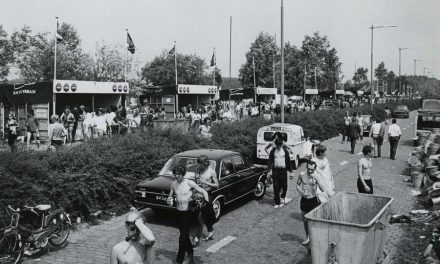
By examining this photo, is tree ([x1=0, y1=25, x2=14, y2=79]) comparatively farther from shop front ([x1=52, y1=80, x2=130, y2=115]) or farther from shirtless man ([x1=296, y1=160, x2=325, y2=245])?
shirtless man ([x1=296, y1=160, x2=325, y2=245])

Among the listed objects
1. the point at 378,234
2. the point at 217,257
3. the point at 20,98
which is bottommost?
the point at 217,257

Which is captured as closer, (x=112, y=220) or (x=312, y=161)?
(x=312, y=161)

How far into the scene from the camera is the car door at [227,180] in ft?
36.0

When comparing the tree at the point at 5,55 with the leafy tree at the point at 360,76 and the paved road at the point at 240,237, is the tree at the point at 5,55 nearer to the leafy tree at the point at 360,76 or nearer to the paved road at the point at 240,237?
the paved road at the point at 240,237

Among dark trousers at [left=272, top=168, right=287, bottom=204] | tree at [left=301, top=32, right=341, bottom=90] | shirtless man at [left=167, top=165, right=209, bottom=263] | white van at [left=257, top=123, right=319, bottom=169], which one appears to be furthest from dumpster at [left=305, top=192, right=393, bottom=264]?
tree at [left=301, top=32, right=341, bottom=90]

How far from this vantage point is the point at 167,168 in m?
11.2

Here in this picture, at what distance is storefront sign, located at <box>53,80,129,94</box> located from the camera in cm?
2211

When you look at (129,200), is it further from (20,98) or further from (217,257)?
(20,98)

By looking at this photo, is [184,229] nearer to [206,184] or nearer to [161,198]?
[206,184]

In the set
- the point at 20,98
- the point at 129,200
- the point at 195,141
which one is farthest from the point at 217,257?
the point at 20,98

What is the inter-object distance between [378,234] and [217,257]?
2.93 meters

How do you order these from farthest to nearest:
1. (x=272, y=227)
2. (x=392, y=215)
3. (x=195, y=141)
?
(x=195, y=141), (x=392, y=215), (x=272, y=227)

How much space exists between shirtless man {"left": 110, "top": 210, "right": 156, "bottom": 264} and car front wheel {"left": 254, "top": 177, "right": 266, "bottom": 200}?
820 centimetres

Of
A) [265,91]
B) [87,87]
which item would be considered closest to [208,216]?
[87,87]
